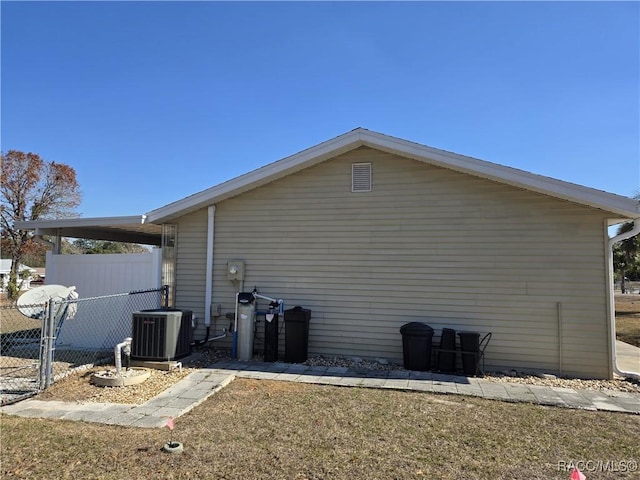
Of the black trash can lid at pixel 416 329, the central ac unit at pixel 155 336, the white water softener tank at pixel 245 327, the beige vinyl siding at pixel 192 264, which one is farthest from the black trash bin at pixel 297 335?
the beige vinyl siding at pixel 192 264

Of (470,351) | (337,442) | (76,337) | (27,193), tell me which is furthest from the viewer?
(27,193)

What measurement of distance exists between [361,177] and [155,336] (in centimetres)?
451

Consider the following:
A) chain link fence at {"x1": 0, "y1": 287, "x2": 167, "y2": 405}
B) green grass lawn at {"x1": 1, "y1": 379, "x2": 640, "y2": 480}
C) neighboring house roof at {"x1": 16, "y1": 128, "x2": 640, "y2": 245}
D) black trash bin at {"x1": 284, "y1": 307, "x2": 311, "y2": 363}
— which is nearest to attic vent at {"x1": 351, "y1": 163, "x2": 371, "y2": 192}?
neighboring house roof at {"x1": 16, "y1": 128, "x2": 640, "y2": 245}

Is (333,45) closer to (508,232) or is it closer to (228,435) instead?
(508,232)

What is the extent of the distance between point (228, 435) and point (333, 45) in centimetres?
677

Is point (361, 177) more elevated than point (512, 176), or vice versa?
point (361, 177)

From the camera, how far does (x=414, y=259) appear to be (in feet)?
23.2

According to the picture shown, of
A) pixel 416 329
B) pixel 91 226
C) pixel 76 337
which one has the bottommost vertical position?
pixel 76 337

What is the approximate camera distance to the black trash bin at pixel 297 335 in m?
7.04

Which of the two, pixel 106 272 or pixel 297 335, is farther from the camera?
pixel 106 272

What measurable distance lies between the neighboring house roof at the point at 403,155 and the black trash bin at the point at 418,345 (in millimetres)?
2754

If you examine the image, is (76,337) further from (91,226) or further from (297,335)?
(297,335)

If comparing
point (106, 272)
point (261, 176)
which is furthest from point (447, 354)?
point (106, 272)

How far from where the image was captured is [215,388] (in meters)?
5.46
